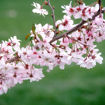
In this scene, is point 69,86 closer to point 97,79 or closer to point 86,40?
point 97,79

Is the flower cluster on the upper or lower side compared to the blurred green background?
lower

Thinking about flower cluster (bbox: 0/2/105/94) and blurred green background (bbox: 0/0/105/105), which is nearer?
flower cluster (bbox: 0/2/105/94)

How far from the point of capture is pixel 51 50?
6.15 ft

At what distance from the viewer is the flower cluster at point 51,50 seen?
1846 mm

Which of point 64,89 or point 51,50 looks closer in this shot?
point 51,50

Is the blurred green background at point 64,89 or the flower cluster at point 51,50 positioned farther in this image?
the blurred green background at point 64,89

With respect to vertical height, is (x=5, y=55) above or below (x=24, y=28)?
below

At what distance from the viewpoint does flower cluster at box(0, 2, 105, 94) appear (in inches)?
72.7

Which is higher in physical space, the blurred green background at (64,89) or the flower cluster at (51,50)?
the blurred green background at (64,89)

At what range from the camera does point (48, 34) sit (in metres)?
1.93

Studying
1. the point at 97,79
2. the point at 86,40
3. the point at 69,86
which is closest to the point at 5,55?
the point at 86,40

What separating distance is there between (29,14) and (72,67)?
2.96 metres

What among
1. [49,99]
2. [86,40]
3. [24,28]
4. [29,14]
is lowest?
[86,40]

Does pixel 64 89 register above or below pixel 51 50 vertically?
above
